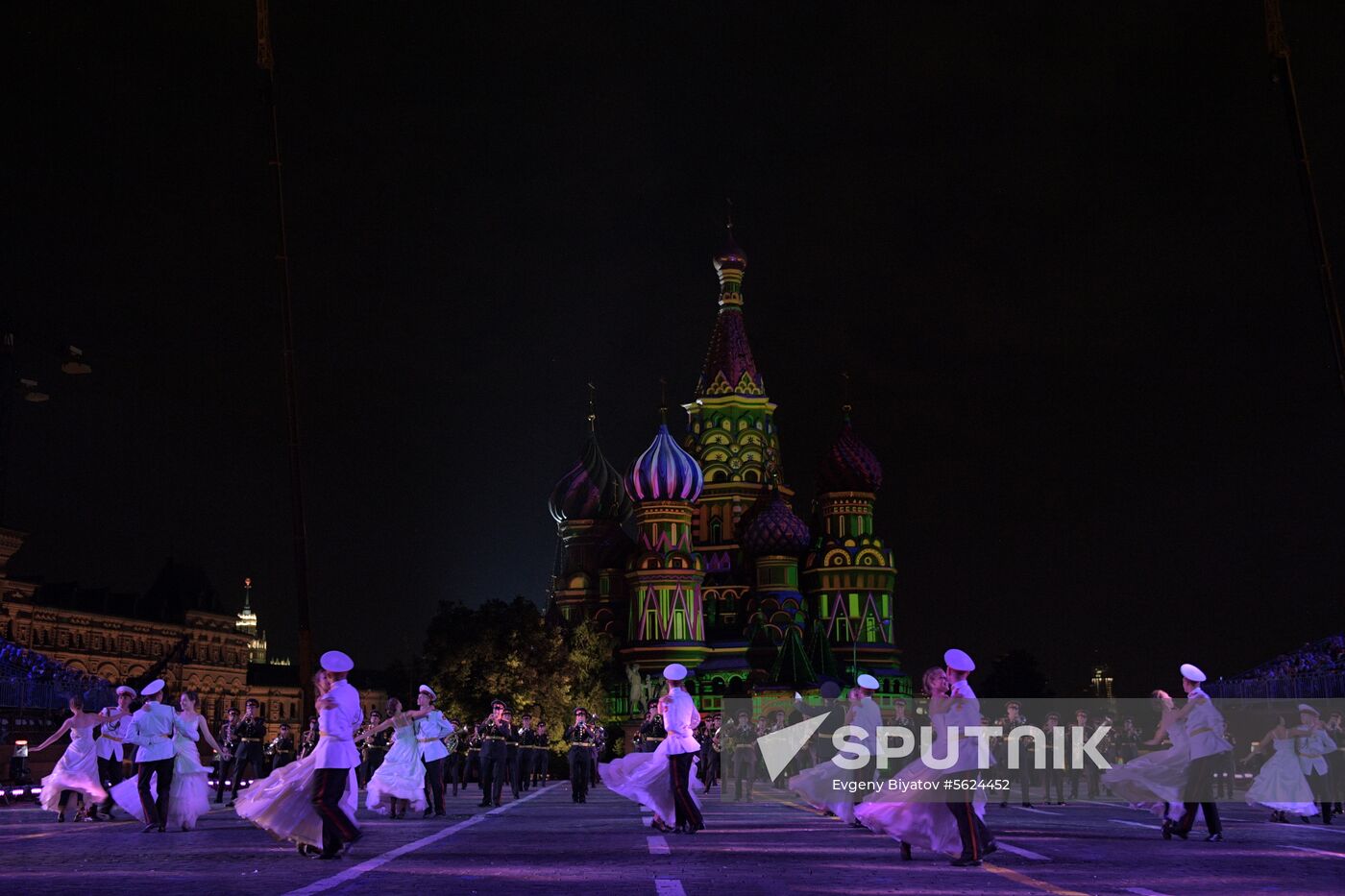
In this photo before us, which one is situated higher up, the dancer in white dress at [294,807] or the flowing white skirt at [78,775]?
the flowing white skirt at [78,775]

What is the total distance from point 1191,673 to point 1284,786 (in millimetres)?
6668

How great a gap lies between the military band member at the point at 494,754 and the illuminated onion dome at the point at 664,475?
213 ft

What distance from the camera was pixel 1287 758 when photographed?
2352cm

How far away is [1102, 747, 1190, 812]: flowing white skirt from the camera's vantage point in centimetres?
1783

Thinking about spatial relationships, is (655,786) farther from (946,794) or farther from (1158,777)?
(1158,777)

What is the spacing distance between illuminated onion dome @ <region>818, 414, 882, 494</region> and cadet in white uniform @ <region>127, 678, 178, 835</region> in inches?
3332

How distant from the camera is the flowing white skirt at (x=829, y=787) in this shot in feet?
67.7

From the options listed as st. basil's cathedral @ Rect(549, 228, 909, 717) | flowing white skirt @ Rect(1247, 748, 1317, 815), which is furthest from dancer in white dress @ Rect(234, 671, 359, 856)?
st. basil's cathedral @ Rect(549, 228, 909, 717)

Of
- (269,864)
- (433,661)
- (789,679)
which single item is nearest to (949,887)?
(269,864)

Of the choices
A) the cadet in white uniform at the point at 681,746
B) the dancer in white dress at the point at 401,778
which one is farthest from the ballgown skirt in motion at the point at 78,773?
the cadet in white uniform at the point at 681,746

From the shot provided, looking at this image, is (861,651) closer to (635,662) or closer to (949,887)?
(635,662)

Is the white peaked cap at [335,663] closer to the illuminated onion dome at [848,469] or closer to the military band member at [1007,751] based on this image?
the military band member at [1007,751]

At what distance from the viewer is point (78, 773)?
23.1 metres

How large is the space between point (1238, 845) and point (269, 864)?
9814 mm
